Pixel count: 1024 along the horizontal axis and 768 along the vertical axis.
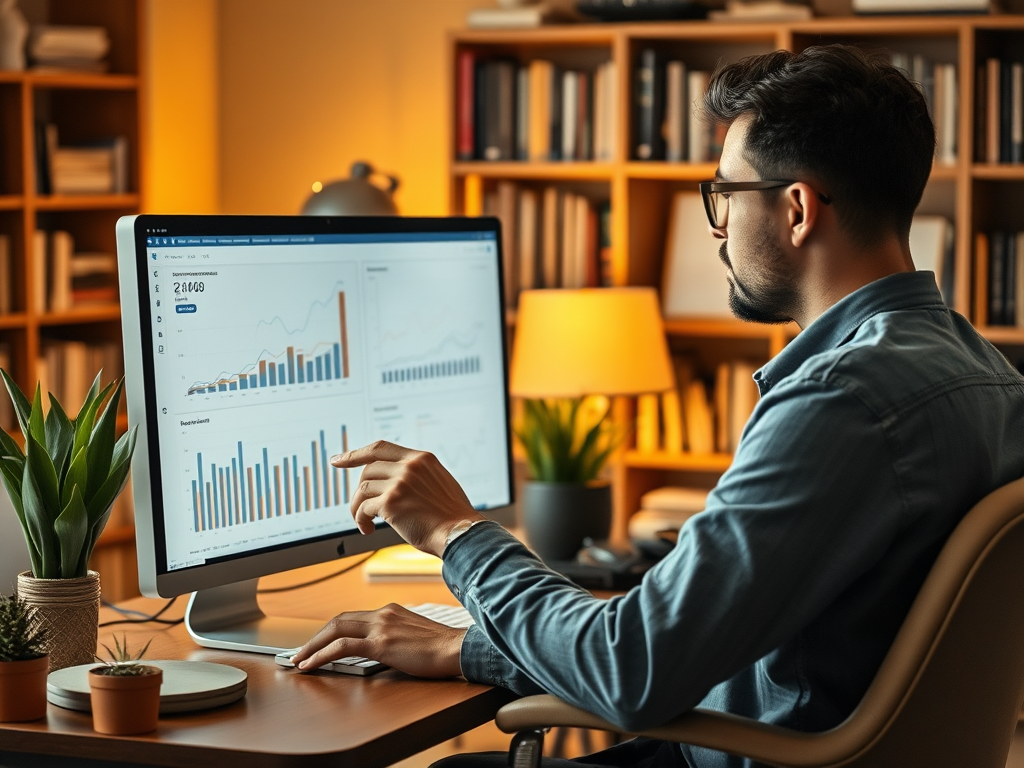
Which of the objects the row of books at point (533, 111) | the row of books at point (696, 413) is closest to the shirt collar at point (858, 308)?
the row of books at point (696, 413)

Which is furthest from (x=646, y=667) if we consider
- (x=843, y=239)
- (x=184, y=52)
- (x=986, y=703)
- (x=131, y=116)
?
(x=184, y=52)

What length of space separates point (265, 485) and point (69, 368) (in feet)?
8.00

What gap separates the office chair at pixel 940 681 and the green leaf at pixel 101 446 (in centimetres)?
56

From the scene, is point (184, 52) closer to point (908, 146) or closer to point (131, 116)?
point (131, 116)

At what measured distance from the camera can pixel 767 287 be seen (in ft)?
4.56

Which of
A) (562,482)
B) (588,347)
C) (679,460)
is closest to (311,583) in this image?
(562,482)

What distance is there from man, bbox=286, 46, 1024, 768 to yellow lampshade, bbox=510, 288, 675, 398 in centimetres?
184

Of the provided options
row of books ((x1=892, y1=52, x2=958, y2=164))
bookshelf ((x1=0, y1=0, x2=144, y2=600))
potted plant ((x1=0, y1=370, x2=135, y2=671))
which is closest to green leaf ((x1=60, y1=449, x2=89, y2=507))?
potted plant ((x1=0, y1=370, x2=135, y2=671))

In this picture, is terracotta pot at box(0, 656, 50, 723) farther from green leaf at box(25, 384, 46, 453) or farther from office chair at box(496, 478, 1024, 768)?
office chair at box(496, 478, 1024, 768)

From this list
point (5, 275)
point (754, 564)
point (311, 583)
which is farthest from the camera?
point (5, 275)

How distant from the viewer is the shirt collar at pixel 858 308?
1.32 m

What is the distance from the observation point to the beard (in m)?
1.37

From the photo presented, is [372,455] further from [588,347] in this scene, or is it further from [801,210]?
[588,347]

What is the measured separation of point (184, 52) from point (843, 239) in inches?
128
